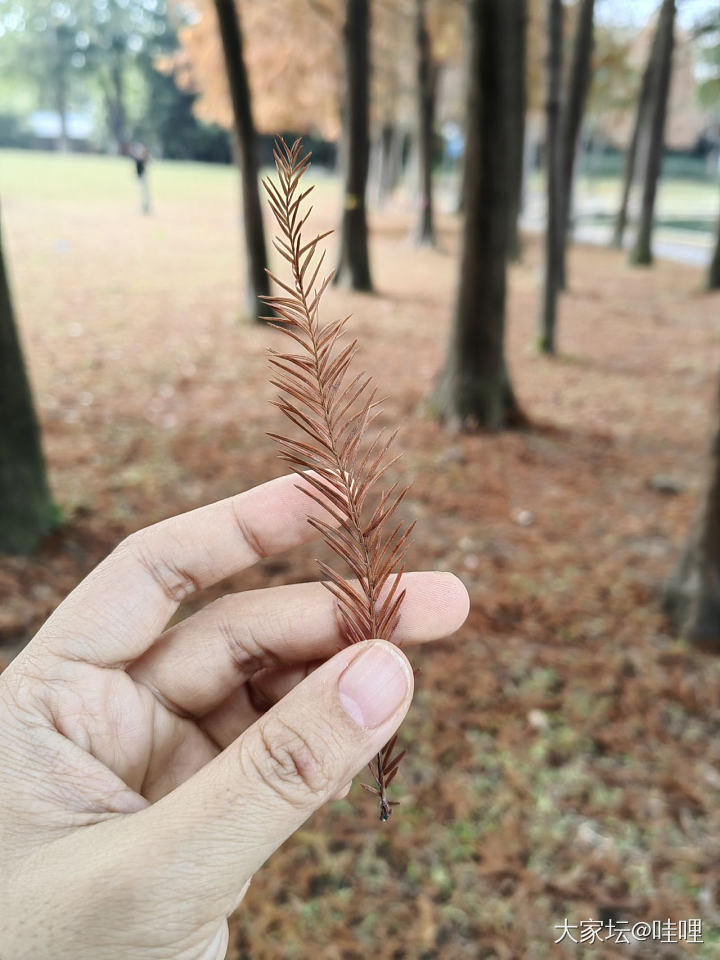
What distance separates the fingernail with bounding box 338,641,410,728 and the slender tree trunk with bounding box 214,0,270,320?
8.51 meters

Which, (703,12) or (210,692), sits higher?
(703,12)

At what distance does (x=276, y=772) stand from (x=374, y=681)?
0.78ft

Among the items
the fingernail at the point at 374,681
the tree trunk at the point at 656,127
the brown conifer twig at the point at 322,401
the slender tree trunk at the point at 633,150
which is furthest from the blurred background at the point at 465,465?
the slender tree trunk at the point at 633,150

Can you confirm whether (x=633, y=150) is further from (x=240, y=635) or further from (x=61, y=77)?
(x=240, y=635)

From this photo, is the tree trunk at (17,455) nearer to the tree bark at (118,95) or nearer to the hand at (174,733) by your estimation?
the hand at (174,733)

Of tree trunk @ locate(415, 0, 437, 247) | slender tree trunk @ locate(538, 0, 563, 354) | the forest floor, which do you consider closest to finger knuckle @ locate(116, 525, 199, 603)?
the forest floor

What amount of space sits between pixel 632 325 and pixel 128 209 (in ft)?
54.8

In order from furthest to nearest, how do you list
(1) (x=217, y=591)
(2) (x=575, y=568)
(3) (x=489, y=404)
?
(3) (x=489, y=404) < (2) (x=575, y=568) < (1) (x=217, y=591)

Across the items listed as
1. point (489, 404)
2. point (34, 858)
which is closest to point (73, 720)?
point (34, 858)

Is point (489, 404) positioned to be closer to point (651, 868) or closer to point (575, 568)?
point (575, 568)

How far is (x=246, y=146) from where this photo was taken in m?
9.81

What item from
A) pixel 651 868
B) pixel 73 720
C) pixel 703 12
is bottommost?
pixel 651 868

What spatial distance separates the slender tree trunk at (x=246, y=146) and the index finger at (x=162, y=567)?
8107 mm

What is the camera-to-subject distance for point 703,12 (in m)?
15.6
